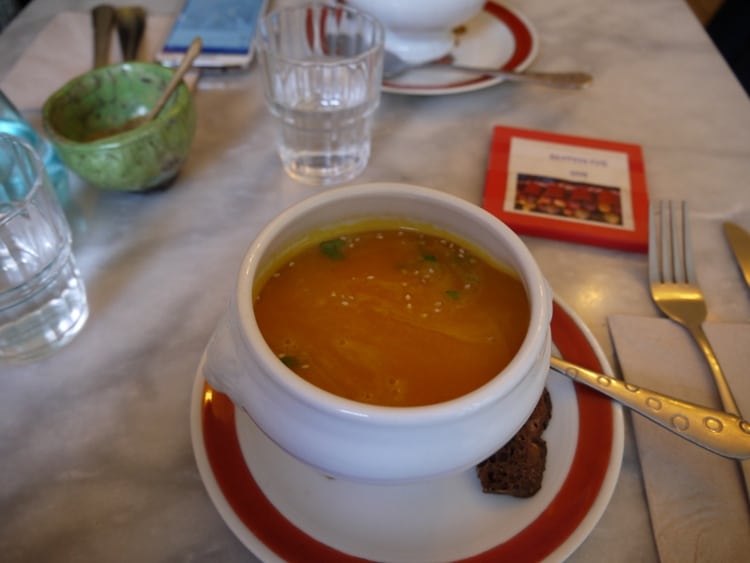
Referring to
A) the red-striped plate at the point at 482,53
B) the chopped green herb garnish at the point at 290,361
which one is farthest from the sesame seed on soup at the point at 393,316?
the red-striped plate at the point at 482,53

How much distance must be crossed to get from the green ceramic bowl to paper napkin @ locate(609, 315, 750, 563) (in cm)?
64

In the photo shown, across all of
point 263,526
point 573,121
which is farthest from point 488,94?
point 263,526

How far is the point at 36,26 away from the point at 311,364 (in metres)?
1.13

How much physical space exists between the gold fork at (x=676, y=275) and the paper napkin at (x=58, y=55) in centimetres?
97

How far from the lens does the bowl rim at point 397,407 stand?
1.43ft

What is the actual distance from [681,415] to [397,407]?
30 cm

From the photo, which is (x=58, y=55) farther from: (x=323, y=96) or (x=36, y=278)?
(x=36, y=278)

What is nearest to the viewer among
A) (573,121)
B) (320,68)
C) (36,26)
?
(320,68)

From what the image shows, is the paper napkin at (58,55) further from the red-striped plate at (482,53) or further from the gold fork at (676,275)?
the gold fork at (676,275)

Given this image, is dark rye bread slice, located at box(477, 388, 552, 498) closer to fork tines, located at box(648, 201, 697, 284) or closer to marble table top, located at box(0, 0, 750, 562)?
marble table top, located at box(0, 0, 750, 562)

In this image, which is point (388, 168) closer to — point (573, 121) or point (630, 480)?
point (573, 121)

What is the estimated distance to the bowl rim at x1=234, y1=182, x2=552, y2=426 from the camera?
437 millimetres

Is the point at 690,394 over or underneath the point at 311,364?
underneath

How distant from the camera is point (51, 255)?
2.44ft
